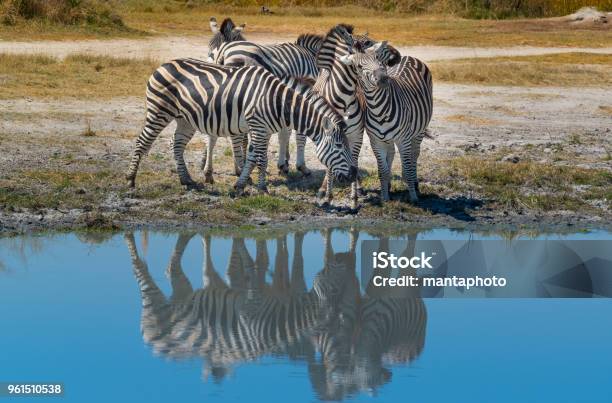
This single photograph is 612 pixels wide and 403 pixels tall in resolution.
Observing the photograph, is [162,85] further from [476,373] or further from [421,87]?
[476,373]

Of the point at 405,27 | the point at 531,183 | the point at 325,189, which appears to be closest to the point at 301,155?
the point at 325,189

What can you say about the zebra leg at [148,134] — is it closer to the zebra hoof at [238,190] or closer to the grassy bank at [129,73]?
the zebra hoof at [238,190]

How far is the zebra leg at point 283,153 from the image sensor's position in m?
12.9

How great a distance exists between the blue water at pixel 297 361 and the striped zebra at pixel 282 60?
4021 mm

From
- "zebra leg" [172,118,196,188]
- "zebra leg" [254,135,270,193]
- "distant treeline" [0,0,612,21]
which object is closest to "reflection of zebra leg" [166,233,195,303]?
"zebra leg" [254,135,270,193]

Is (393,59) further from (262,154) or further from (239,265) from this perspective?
(239,265)

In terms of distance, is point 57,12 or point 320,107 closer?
point 320,107

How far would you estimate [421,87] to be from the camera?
12.4 m

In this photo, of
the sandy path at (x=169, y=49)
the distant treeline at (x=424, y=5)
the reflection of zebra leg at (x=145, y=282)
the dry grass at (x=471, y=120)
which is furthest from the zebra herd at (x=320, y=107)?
the distant treeline at (x=424, y=5)

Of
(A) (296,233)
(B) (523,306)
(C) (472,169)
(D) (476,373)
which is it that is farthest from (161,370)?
(C) (472,169)

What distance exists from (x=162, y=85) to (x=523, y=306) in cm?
516

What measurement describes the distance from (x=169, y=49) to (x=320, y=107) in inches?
532

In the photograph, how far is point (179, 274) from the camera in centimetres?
929

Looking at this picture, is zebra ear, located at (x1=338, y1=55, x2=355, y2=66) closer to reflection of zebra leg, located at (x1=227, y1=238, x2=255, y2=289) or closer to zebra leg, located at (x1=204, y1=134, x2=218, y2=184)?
zebra leg, located at (x1=204, y1=134, x2=218, y2=184)
